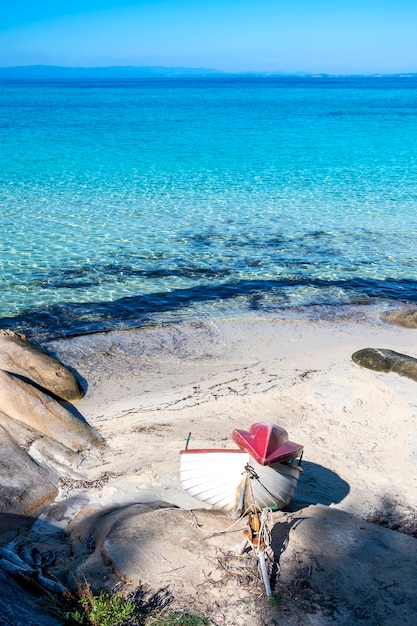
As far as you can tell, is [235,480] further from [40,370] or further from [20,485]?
[40,370]

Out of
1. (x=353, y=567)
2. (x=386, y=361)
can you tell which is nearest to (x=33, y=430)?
(x=353, y=567)

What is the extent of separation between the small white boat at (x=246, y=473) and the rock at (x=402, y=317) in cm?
914

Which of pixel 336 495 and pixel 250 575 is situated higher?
pixel 250 575

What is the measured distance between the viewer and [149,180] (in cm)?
3312

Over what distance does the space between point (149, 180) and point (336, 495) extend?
26004 millimetres

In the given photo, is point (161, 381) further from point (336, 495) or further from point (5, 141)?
point (5, 141)

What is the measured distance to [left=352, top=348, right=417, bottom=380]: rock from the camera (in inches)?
515

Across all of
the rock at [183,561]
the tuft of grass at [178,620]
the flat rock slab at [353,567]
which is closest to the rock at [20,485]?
the rock at [183,561]

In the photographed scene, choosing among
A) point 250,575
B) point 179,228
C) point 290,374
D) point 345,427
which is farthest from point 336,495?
point 179,228

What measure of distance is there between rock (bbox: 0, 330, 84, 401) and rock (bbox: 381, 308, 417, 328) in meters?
8.35

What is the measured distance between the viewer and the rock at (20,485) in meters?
8.44

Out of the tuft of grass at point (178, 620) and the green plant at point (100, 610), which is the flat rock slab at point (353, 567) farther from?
the green plant at point (100, 610)

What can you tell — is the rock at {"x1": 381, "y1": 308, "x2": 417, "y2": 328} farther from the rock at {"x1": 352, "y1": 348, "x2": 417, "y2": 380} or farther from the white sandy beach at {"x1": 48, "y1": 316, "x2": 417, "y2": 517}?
the rock at {"x1": 352, "y1": 348, "x2": 417, "y2": 380}

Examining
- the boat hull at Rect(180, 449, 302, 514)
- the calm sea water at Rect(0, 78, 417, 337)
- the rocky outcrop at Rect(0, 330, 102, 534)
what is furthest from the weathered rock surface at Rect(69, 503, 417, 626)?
the calm sea water at Rect(0, 78, 417, 337)
